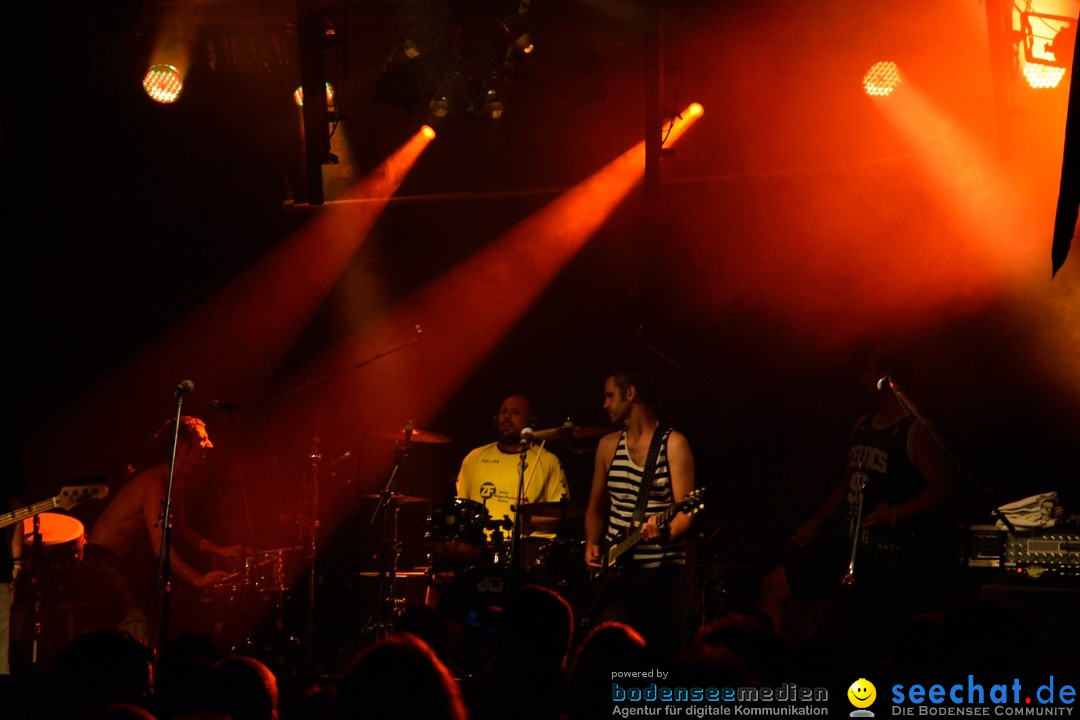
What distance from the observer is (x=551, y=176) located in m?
9.86

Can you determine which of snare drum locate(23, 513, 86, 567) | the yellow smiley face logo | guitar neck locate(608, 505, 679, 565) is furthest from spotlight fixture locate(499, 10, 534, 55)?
the yellow smiley face logo

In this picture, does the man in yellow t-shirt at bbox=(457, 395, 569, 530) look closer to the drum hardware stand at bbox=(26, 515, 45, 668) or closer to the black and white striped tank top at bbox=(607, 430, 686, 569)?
the black and white striped tank top at bbox=(607, 430, 686, 569)

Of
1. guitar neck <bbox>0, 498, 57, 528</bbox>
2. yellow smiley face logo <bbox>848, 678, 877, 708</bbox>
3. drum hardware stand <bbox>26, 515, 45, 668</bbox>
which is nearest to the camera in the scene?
yellow smiley face logo <bbox>848, 678, 877, 708</bbox>

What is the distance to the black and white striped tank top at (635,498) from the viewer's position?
6629 mm

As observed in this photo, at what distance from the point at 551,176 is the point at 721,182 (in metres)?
1.61

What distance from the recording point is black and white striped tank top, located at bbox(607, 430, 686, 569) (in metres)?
6.63

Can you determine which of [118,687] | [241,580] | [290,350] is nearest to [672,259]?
[290,350]

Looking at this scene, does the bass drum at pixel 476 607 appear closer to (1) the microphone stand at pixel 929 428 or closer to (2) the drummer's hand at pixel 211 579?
(2) the drummer's hand at pixel 211 579

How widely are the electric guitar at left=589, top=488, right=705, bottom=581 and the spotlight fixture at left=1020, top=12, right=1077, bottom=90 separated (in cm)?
437

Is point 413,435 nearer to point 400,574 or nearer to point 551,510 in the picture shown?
point 551,510

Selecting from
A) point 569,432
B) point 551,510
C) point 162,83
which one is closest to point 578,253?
point 569,432

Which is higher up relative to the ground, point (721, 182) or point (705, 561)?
point (721, 182)

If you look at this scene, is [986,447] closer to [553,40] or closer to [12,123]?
[553,40]

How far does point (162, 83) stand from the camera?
8992 millimetres
